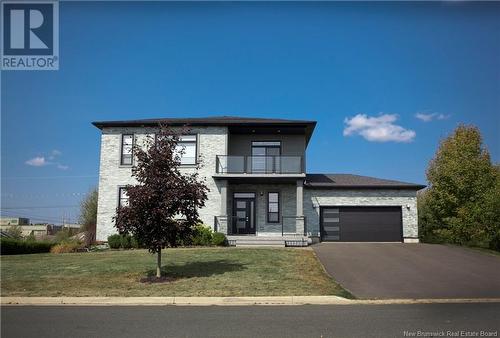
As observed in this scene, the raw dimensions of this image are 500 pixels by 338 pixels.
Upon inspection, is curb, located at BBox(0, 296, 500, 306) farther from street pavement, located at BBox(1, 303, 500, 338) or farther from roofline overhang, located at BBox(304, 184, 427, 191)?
roofline overhang, located at BBox(304, 184, 427, 191)

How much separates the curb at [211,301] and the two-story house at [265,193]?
1374 cm

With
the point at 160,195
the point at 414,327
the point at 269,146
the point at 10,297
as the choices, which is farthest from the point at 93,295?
the point at 269,146

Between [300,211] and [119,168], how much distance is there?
997cm

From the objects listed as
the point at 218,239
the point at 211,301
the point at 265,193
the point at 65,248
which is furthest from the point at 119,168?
the point at 211,301

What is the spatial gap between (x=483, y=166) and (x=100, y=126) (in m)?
22.4

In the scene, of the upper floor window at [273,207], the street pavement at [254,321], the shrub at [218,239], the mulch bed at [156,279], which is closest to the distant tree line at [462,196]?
the upper floor window at [273,207]

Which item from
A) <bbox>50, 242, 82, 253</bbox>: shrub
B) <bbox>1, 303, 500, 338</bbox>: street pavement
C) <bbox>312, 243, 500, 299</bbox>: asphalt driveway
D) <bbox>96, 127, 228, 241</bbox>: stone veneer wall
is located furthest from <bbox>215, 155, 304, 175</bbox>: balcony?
<bbox>1, 303, 500, 338</bbox>: street pavement

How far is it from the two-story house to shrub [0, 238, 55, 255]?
2.92 metres

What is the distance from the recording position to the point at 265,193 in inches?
1004

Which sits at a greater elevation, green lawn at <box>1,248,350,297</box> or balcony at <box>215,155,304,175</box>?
balcony at <box>215,155,304,175</box>

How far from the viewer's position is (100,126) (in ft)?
84.2

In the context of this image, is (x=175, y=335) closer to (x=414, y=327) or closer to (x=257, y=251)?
(x=414, y=327)

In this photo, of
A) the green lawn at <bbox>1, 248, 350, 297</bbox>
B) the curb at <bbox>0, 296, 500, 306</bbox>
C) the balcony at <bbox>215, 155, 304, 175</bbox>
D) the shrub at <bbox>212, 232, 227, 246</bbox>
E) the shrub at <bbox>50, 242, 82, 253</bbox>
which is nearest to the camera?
the curb at <bbox>0, 296, 500, 306</bbox>

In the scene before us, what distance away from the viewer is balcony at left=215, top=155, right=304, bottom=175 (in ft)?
80.4
